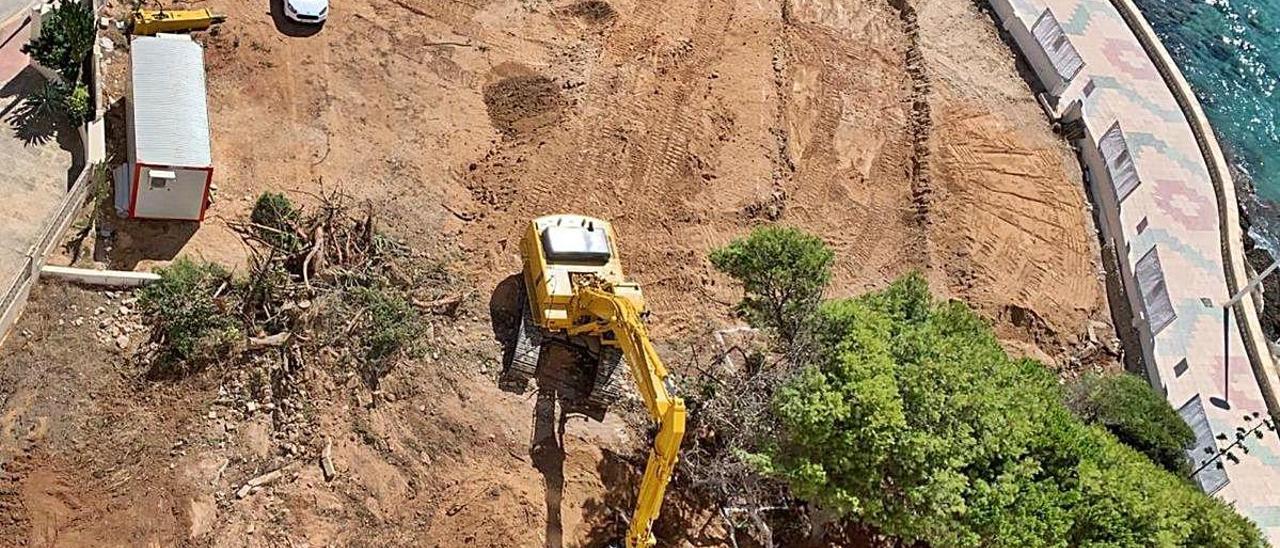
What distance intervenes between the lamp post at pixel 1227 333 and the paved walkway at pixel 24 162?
93.6 feet

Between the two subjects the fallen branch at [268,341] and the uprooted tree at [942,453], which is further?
the fallen branch at [268,341]

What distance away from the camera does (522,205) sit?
28547 millimetres

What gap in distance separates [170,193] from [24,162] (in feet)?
13.7

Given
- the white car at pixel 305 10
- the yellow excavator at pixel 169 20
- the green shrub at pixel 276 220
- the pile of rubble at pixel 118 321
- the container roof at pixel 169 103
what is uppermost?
the container roof at pixel 169 103

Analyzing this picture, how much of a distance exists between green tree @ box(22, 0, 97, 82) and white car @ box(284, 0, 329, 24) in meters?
4.68

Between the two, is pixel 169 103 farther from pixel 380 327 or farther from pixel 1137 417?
pixel 1137 417

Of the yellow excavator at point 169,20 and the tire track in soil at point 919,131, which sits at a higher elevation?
the tire track in soil at point 919,131

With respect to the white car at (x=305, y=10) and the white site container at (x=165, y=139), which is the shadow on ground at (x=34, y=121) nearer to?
the white site container at (x=165, y=139)

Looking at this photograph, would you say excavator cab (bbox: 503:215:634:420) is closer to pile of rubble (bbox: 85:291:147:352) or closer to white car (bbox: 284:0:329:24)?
pile of rubble (bbox: 85:291:147:352)

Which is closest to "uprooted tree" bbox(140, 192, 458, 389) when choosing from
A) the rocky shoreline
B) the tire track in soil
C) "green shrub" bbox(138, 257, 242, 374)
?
"green shrub" bbox(138, 257, 242, 374)

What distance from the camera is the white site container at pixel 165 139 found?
2456cm

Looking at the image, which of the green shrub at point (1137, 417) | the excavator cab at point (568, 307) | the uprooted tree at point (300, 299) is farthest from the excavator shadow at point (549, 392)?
the green shrub at point (1137, 417)

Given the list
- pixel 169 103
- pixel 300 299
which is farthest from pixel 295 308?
pixel 169 103

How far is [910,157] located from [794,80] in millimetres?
3897
